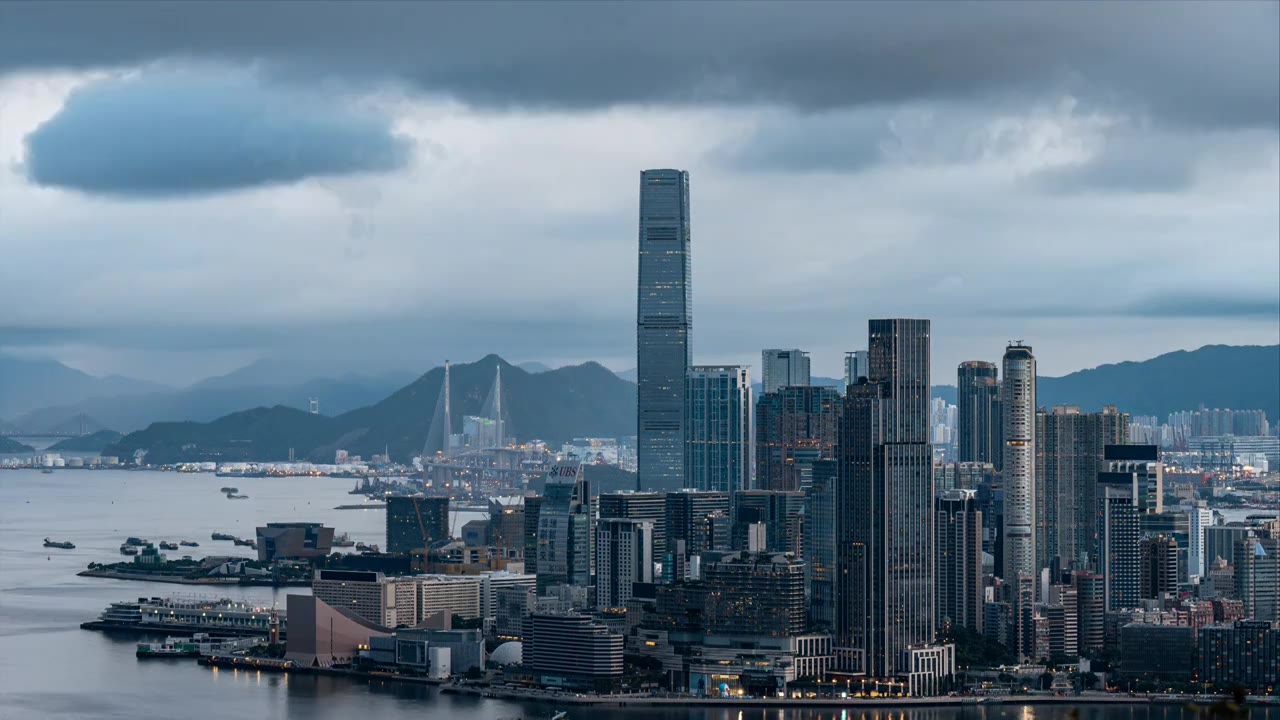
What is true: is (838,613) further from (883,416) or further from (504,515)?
(504,515)

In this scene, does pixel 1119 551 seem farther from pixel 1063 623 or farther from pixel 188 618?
pixel 188 618

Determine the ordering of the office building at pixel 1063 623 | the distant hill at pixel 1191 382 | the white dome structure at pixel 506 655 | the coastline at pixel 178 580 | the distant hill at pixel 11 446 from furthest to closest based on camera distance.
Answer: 1. the distant hill at pixel 11 446
2. the distant hill at pixel 1191 382
3. the coastline at pixel 178 580
4. the office building at pixel 1063 623
5. the white dome structure at pixel 506 655

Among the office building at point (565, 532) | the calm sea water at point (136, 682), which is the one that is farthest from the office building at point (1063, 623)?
the office building at point (565, 532)

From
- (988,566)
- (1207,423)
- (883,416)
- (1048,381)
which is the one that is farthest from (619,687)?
(1207,423)

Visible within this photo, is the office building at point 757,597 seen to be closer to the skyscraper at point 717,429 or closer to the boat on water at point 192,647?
the boat on water at point 192,647

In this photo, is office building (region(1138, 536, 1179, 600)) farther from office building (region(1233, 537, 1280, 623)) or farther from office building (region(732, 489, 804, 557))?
office building (region(732, 489, 804, 557))
